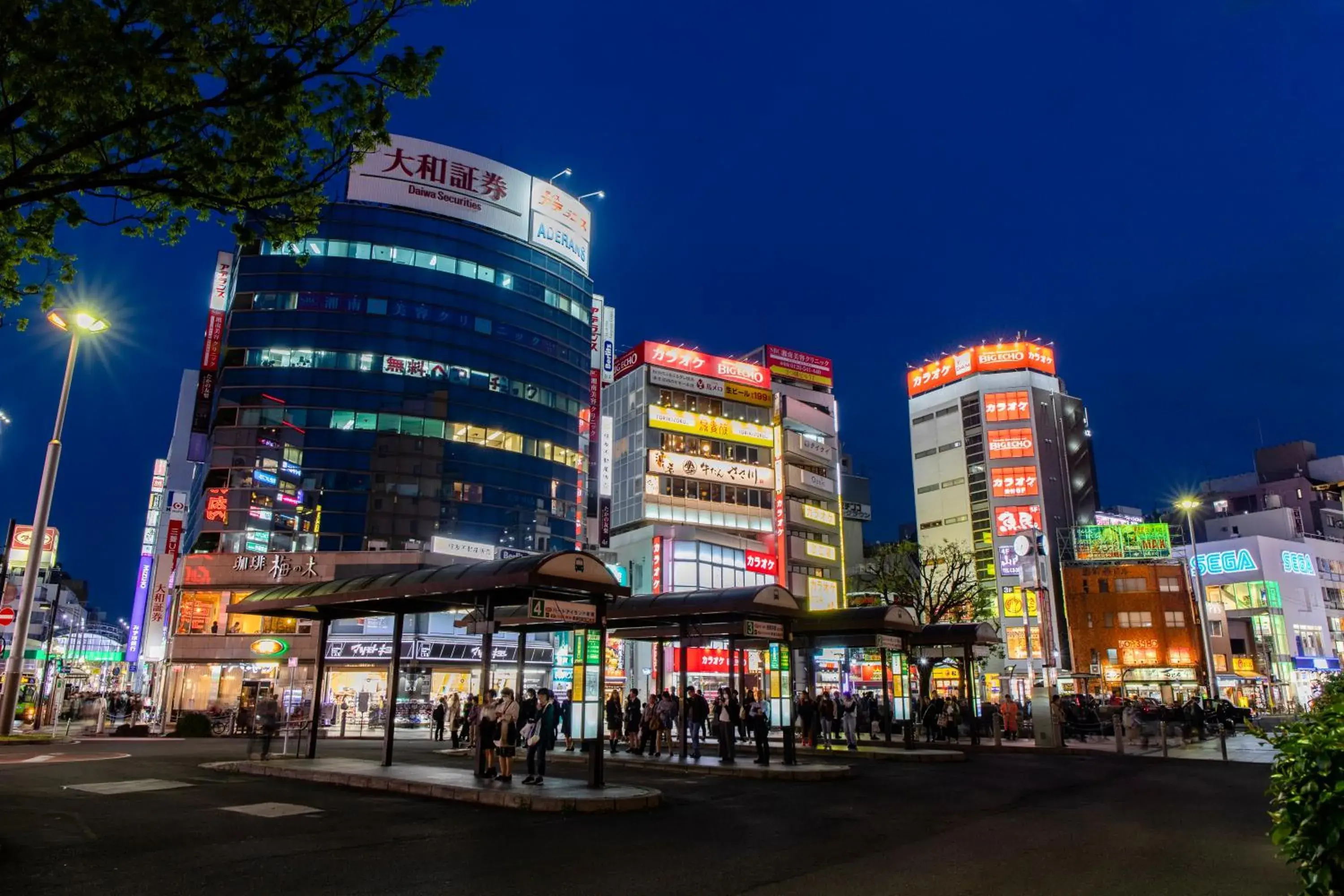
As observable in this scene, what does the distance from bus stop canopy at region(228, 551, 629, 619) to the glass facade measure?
1512 inches

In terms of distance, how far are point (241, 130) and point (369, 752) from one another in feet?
72.4

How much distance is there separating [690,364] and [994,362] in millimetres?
37095

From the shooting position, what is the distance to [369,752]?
1081 inches

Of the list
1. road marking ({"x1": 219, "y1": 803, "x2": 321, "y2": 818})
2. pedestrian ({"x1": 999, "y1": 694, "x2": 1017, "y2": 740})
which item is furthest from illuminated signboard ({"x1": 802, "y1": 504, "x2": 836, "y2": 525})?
road marking ({"x1": 219, "y1": 803, "x2": 321, "y2": 818})

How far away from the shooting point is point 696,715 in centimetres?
2417

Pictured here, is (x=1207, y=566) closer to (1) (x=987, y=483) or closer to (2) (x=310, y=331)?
(1) (x=987, y=483)

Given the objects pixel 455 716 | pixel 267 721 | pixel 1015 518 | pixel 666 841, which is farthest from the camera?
pixel 1015 518

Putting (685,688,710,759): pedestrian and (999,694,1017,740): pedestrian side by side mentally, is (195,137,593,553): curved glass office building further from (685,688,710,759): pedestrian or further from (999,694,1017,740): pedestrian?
(685,688,710,759): pedestrian

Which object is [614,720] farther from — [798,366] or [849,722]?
[798,366]

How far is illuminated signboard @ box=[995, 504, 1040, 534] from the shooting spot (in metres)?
85.0

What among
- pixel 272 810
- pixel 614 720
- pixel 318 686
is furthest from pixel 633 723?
pixel 272 810

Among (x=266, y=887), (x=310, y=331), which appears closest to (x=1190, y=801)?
(x=266, y=887)

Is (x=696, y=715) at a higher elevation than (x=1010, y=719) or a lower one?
higher

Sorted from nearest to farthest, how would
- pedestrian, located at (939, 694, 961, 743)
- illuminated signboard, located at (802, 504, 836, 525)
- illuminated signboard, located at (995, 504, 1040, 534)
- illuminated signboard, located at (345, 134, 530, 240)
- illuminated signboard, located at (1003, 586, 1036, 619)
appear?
pedestrian, located at (939, 694, 961, 743) → illuminated signboard, located at (345, 134, 530, 240) → illuminated signboard, located at (802, 504, 836, 525) → illuminated signboard, located at (1003, 586, 1036, 619) → illuminated signboard, located at (995, 504, 1040, 534)
